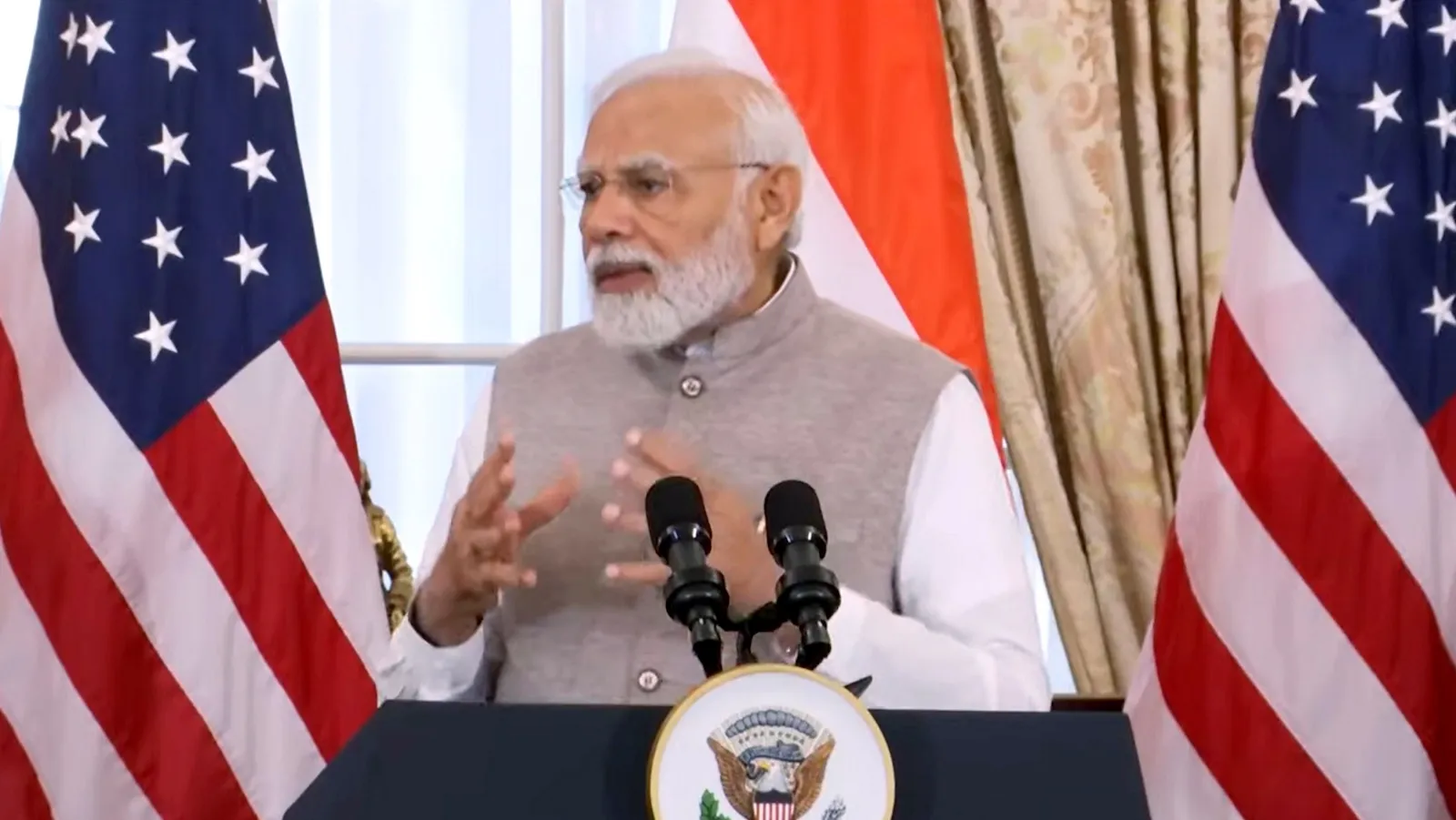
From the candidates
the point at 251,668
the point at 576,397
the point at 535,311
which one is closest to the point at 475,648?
the point at 576,397

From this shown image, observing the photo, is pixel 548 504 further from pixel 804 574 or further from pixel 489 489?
pixel 804 574

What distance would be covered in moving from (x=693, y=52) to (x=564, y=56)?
79cm

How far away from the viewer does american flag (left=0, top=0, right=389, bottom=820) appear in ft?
7.03

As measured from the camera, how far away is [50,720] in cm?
213

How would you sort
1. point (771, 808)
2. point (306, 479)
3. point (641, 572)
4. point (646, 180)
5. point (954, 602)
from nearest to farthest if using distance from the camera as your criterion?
point (771, 808), point (641, 572), point (954, 602), point (646, 180), point (306, 479)

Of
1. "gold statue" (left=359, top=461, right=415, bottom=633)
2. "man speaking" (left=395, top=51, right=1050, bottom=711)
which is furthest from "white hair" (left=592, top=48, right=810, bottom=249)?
"gold statue" (left=359, top=461, right=415, bottom=633)

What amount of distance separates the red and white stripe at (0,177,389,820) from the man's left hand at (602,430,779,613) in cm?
87

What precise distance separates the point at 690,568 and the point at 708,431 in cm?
73

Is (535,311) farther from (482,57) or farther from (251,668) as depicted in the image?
(251,668)

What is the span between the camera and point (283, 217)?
2.25m

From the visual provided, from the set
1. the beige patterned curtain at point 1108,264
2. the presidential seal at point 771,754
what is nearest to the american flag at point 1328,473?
the beige patterned curtain at point 1108,264

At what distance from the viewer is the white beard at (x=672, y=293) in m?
1.82

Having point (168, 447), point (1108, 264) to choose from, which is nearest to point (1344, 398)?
point (1108, 264)

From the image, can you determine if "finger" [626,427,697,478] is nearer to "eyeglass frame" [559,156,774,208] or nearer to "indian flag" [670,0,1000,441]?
"eyeglass frame" [559,156,774,208]
